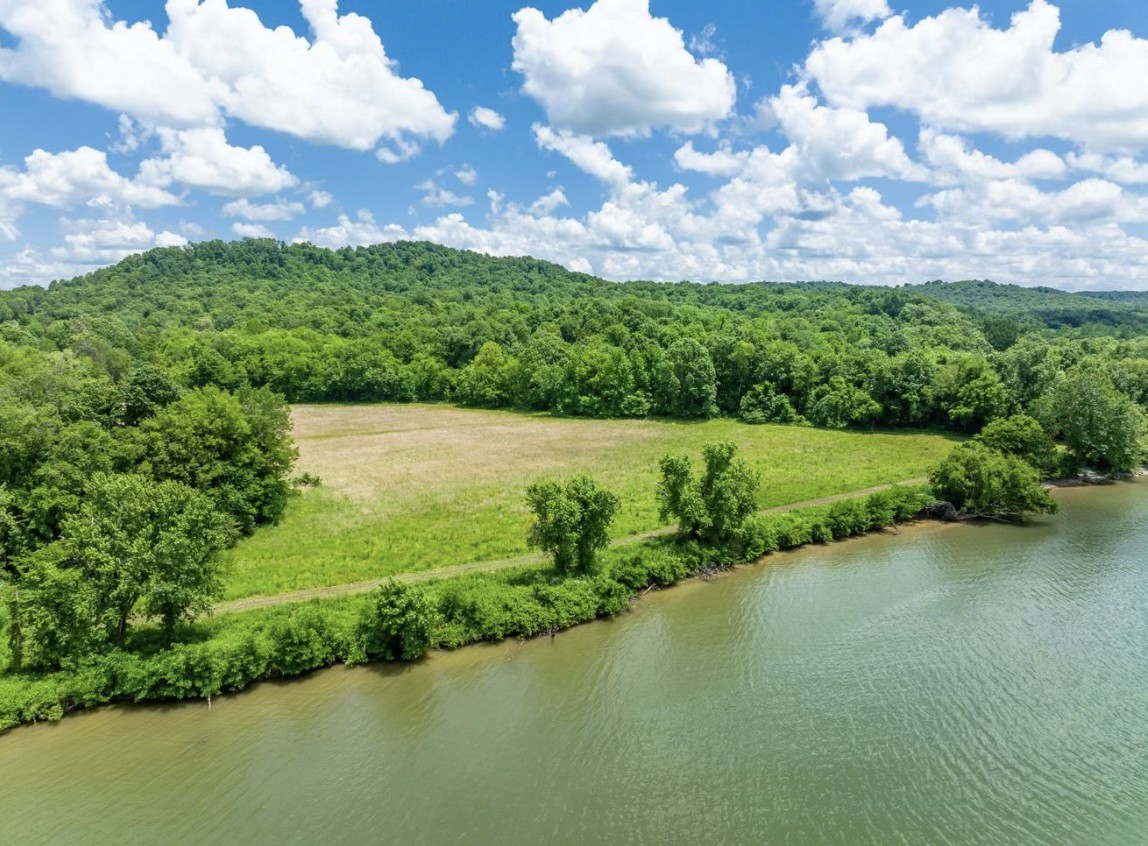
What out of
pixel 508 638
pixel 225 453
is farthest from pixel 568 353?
pixel 508 638

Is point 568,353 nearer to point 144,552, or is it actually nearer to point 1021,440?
point 1021,440

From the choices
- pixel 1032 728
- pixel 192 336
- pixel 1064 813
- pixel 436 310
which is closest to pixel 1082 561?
pixel 1032 728

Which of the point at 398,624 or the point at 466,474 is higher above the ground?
the point at 466,474

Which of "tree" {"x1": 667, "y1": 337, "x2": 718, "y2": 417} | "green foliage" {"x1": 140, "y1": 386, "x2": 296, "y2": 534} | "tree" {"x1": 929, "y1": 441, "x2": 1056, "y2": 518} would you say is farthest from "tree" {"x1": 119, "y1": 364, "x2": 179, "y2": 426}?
"tree" {"x1": 667, "y1": 337, "x2": 718, "y2": 417}

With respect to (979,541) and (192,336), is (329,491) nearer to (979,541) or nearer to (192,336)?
(979,541)

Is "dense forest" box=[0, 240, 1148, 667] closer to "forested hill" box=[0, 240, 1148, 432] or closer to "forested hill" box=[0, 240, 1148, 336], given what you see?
"forested hill" box=[0, 240, 1148, 432]
